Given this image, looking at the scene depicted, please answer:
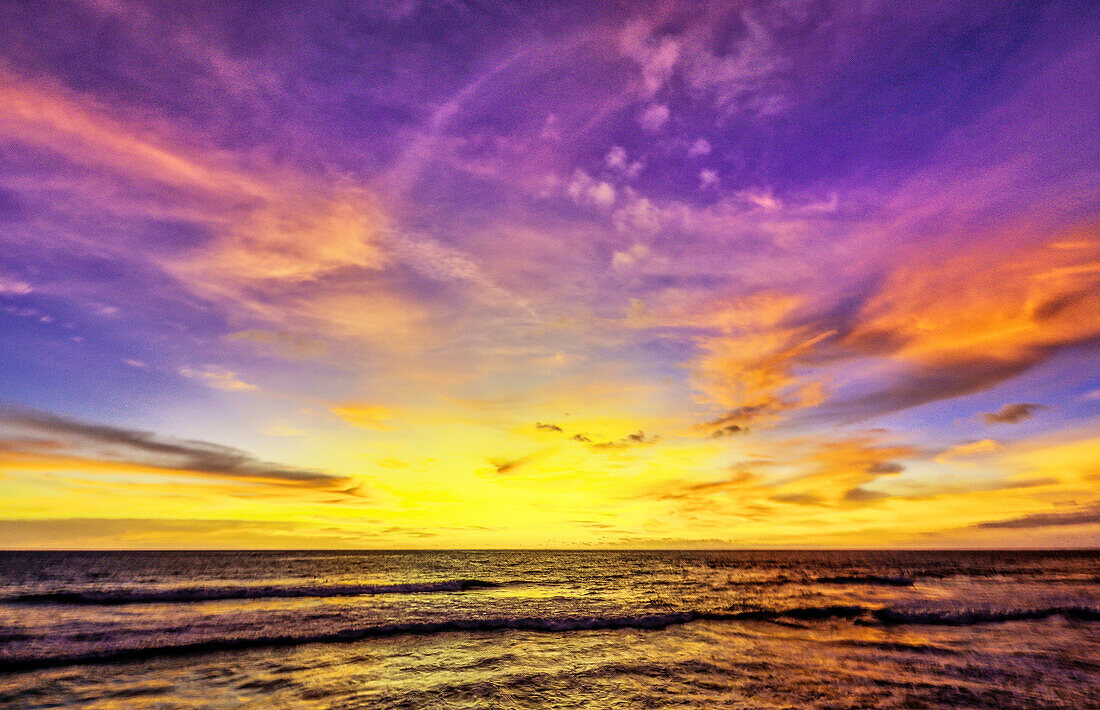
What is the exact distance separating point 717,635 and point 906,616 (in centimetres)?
1789

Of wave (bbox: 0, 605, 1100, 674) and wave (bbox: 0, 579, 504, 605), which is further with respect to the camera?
wave (bbox: 0, 579, 504, 605)

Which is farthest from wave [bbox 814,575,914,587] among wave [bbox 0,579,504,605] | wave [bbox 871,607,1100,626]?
wave [bbox 0,579,504,605]

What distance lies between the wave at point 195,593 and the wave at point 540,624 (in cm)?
2072

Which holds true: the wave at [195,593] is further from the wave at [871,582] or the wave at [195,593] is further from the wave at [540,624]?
the wave at [871,582]

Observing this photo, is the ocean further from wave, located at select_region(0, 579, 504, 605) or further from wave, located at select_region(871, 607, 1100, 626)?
wave, located at select_region(0, 579, 504, 605)

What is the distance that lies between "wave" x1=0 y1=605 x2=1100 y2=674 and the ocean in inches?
6.5

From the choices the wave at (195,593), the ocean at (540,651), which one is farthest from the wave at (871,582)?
the wave at (195,593)

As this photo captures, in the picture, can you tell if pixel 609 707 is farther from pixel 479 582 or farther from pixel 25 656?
pixel 479 582

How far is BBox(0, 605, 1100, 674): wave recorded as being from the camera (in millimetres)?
21469

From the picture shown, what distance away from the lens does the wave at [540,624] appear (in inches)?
845

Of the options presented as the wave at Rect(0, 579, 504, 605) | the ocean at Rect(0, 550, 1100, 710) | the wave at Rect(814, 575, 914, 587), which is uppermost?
the ocean at Rect(0, 550, 1100, 710)

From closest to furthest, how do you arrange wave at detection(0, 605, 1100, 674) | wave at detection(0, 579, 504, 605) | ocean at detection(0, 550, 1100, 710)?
ocean at detection(0, 550, 1100, 710) → wave at detection(0, 605, 1100, 674) → wave at detection(0, 579, 504, 605)

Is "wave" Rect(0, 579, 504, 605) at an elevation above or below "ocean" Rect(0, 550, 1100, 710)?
below

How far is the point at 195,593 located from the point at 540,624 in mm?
35197
